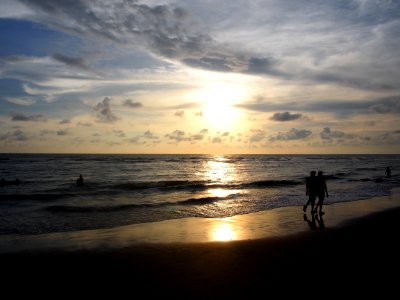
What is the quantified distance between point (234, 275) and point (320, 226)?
306 inches

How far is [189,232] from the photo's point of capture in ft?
45.5

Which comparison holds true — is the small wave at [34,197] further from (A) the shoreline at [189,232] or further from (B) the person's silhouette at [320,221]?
(B) the person's silhouette at [320,221]

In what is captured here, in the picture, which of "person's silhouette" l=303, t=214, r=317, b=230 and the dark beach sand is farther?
"person's silhouette" l=303, t=214, r=317, b=230

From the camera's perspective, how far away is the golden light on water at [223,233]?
492 inches

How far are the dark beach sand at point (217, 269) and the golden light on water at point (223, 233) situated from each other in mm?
748

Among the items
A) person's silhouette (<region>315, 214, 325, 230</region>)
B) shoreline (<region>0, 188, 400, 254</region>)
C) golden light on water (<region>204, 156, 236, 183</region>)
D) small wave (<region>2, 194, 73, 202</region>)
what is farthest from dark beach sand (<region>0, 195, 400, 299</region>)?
golden light on water (<region>204, 156, 236, 183</region>)

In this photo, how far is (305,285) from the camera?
7.56m

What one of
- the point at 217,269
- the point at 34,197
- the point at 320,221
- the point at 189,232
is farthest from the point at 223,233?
the point at 34,197

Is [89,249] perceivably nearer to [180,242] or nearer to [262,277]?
[180,242]

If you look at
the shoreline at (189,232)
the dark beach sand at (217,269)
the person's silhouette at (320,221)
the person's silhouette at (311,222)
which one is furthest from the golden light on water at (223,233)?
the person's silhouette at (320,221)

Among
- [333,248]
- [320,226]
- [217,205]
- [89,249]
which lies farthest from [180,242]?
[217,205]

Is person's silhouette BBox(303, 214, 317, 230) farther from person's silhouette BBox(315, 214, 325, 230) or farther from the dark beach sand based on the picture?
the dark beach sand

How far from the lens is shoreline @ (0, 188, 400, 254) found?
12.0 m

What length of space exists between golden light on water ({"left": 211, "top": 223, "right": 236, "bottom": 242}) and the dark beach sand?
75cm
